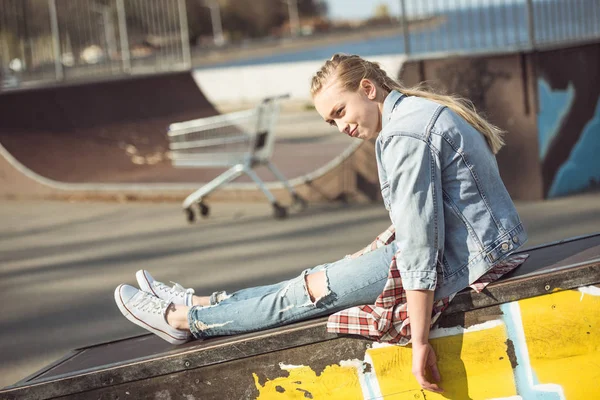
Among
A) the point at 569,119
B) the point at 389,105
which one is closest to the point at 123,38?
the point at 569,119

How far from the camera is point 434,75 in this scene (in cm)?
892

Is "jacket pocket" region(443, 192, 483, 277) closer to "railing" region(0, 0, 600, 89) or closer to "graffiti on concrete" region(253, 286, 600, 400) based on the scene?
"graffiti on concrete" region(253, 286, 600, 400)

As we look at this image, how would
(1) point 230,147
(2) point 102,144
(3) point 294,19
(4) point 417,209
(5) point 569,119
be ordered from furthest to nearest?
1. (3) point 294,19
2. (2) point 102,144
3. (1) point 230,147
4. (5) point 569,119
5. (4) point 417,209

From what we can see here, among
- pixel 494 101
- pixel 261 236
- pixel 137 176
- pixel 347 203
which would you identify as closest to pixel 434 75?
Answer: pixel 494 101

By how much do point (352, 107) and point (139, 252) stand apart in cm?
513

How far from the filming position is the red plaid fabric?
3275mm

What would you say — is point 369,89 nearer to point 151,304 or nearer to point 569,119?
point 151,304

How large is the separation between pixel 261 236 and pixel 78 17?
24.8 feet

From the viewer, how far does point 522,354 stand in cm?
333

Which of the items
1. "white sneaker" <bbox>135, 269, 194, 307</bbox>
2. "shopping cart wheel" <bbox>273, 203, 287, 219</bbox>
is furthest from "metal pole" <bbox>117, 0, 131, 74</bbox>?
"white sneaker" <bbox>135, 269, 194, 307</bbox>

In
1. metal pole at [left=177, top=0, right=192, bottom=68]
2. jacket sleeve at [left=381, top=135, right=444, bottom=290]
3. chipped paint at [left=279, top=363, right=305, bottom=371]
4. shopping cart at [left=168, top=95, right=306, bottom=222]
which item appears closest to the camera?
jacket sleeve at [left=381, top=135, right=444, bottom=290]

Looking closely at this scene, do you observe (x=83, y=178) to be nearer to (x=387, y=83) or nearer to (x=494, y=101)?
(x=494, y=101)

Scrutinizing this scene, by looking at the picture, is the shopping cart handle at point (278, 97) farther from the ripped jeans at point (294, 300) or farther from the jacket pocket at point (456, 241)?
the jacket pocket at point (456, 241)

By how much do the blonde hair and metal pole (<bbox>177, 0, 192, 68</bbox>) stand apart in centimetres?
1007
